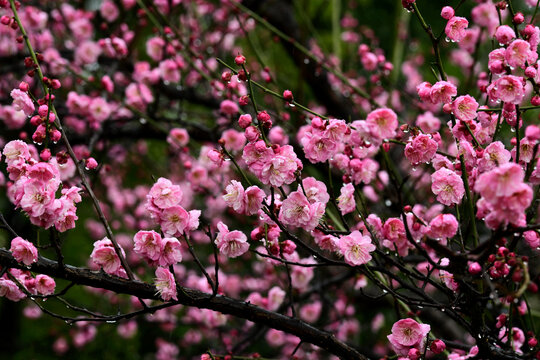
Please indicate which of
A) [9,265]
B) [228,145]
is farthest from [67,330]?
[9,265]

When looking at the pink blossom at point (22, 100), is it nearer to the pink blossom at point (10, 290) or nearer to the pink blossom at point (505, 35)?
the pink blossom at point (10, 290)

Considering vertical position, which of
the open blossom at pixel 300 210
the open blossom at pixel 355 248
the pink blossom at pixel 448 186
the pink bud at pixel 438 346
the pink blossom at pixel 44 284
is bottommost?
the pink blossom at pixel 44 284

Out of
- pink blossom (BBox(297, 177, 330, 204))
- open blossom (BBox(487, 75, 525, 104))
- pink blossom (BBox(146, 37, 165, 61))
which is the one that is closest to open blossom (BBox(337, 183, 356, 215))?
pink blossom (BBox(297, 177, 330, 204))

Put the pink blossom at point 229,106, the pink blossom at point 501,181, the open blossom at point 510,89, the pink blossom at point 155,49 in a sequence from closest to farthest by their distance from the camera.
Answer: the pink blossom at point 501,181 < the open blossom at point 510,89 < the pink blossom at point 229,106 < the pink blossom at point 155,49

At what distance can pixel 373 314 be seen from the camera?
536 centimetres

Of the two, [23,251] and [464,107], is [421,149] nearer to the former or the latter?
[464,107]

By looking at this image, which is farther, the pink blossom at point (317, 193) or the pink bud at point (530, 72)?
the pink blossom at point (317, 193)

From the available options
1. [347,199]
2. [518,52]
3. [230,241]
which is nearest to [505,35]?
[518,52]

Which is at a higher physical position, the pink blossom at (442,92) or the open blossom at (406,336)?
the pink blossom at (442,92)

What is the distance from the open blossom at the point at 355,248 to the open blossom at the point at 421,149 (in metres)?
0.31

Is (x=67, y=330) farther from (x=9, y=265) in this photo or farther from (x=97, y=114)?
(x=9, y=265)

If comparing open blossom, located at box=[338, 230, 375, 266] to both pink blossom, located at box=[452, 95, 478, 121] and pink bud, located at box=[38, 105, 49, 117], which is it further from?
pink bud, located at box=[38, 105, 49, 117]

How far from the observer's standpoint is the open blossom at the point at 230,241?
1694 millimetres

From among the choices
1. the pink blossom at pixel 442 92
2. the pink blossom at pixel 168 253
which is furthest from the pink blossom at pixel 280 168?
the pink blossom at pixel 442 92
